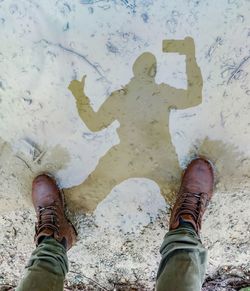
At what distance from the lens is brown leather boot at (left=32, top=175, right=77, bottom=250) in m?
1.70

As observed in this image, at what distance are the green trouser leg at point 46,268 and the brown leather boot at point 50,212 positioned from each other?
45mm

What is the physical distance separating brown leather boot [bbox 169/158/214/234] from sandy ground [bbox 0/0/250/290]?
0.13ft

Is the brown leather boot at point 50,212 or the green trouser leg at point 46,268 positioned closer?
the green trouser leg at point 46,268

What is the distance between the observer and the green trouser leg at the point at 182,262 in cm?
142

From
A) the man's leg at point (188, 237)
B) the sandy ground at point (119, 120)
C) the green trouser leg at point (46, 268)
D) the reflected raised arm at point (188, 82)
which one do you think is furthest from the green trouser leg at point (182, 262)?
the reflected raised arm at point (188, 82)

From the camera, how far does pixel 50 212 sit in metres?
1.73

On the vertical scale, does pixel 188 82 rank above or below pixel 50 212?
above

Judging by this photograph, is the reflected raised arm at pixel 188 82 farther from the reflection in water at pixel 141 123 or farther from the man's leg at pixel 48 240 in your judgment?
the man's leg at pixel 48 240

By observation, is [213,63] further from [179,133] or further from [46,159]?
[46,159]

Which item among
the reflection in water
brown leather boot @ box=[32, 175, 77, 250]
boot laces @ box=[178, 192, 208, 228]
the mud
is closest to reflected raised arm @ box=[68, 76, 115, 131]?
the reflection in water

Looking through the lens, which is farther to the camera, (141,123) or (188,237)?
(141,123)

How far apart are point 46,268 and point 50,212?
0.26 m

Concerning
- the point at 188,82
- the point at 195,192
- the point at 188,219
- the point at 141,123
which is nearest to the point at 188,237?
the point at 188,219

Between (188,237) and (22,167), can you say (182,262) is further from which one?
(22,167)
